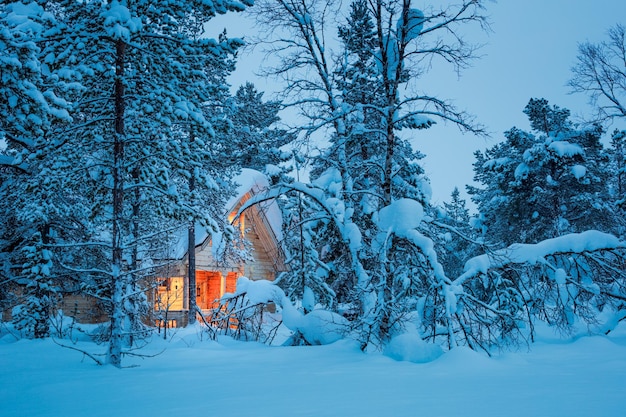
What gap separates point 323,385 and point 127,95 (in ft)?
18.7

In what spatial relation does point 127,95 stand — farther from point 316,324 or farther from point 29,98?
point 316,324

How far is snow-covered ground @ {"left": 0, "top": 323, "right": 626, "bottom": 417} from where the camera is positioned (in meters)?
3.66

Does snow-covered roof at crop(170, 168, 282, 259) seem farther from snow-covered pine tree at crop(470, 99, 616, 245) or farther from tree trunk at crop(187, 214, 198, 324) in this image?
snow-covered pine tree at crop(470, 99, 616, 245)

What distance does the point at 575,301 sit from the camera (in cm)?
812

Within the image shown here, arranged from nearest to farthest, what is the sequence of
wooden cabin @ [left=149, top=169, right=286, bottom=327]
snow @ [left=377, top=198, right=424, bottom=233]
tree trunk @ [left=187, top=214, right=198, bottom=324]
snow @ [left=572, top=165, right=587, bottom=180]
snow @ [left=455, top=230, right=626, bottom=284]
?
snow @ [left=377, top=198, right=424, bottom=233] < snow @ [left=455, top=230, right=626, bottom=284] < tree trunk @ [left=187, top=214, right=198, bottom=324] < snow @ [left=572, top=165, right=587, bottom=180] < wooden cabin @ [left=149, top=169, right=286, bottom=327]

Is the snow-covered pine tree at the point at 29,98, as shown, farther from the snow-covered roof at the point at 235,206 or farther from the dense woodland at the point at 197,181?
the snow-covered roof at the point at 235,206

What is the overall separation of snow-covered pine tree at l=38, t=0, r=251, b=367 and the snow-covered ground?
141cm

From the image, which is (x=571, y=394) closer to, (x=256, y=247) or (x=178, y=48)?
(x=178, y=48)

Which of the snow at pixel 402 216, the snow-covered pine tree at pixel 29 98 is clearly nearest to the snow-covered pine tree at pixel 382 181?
the snow at pixel 402 216

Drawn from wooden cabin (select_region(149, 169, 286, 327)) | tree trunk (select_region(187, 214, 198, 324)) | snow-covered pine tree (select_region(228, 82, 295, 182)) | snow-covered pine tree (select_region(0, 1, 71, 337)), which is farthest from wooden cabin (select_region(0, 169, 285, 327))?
snow-covered pine tree (select_region(0, 1, 71, 337))

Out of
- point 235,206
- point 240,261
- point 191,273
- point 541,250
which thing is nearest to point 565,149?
point 541,250

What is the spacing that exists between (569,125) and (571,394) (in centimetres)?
1947

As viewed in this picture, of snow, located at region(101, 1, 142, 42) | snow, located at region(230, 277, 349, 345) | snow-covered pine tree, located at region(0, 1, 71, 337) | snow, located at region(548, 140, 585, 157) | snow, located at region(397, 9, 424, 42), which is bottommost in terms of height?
snow, located at region(230, 277, 349, 345)

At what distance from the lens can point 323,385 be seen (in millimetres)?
4809
